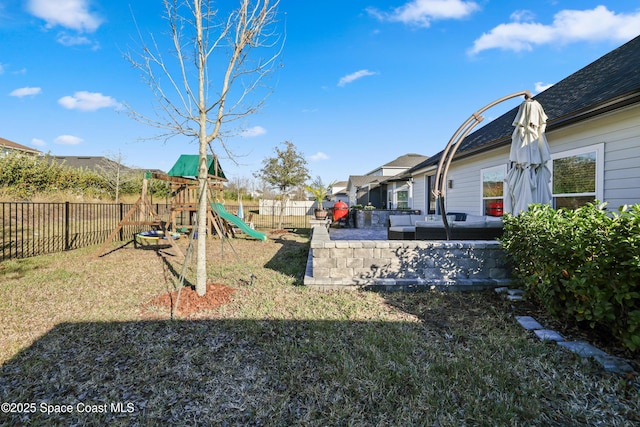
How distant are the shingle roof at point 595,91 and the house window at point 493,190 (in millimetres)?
765

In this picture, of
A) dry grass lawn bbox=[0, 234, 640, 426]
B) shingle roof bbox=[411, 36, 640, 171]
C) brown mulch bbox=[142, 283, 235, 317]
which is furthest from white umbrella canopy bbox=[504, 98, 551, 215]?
brown mulch bbox=[142, 283, 235, 317]

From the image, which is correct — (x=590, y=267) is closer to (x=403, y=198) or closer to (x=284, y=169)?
(x=403, y=198)

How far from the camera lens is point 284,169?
1839 cm

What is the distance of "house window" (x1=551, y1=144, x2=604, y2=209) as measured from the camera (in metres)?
5.09

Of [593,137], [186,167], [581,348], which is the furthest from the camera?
[186,167]

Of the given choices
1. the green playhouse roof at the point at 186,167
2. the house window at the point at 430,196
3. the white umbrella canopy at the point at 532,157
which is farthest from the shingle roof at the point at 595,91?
the green playhouse roof at the point at 186,167

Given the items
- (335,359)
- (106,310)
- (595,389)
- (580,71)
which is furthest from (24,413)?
(580,71)

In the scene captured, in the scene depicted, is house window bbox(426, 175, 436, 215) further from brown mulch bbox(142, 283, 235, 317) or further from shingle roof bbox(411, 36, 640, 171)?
brown mulch bbox(142, 283, 235, 317)

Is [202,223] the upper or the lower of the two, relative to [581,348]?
upper

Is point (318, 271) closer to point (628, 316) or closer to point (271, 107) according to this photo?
point (271, 107)

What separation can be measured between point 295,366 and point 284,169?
16529mm

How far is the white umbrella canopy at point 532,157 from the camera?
472 cm

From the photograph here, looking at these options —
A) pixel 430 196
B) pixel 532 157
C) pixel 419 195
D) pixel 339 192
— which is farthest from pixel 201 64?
pixel 339 192

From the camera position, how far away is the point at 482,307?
3838 mm
